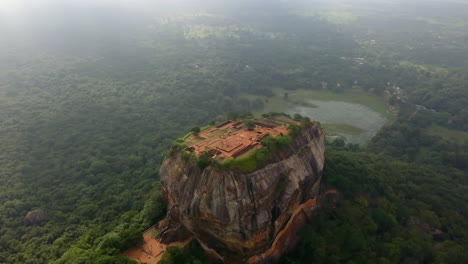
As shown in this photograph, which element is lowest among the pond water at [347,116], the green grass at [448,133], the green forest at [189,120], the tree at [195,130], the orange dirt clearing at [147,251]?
the pond water at [347,116]

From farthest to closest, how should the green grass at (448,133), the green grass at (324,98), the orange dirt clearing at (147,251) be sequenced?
the green grass at (324,98), the green grass at (448,133), the orange dirt clearing at (147,251)

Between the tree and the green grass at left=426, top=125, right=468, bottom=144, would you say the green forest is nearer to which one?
the green grass at left=426, top=125, right=468, bottom=144

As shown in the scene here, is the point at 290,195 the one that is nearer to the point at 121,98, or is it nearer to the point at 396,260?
the point at 396,260

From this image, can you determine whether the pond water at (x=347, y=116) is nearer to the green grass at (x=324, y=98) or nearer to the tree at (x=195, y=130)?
the green grass at (x=324, y=98)

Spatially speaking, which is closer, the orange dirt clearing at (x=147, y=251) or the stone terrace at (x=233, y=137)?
the orange dirt clearing at (x=147, y=251)

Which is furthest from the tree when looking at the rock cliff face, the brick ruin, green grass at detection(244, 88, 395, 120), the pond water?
green grass at detection(244, 88, 395, 120)

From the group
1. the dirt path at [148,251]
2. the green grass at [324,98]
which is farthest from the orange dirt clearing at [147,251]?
the green grass at [324,98]

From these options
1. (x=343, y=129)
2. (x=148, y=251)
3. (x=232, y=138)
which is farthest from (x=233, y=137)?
(x=343, y=129)
